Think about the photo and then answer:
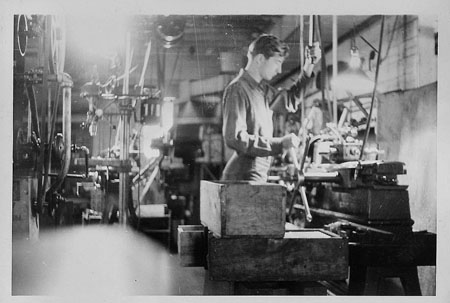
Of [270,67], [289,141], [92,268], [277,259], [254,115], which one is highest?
[270,67]

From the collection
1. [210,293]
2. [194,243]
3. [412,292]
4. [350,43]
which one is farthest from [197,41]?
[412,292]

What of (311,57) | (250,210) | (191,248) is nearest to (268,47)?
(311,57)

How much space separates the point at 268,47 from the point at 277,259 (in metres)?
1.03

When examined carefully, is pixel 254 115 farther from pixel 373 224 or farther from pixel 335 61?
pixel 373 224

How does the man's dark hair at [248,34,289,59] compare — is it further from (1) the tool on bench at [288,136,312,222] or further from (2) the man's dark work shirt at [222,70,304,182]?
(1) the tool on bench at [288,136,312,222]

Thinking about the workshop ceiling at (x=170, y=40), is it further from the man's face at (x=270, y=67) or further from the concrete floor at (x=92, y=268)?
the concrete floor at (x=92, y=268)

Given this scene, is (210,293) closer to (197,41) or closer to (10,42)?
(197,41)

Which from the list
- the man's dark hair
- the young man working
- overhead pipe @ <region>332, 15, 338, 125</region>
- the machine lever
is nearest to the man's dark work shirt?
the young man working

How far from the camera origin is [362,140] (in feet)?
9.01

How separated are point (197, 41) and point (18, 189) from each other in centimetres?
108

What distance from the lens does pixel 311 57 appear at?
8.68 feet

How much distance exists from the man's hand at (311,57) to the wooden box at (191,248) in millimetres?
974

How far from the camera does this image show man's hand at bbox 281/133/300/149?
2568 millimetres

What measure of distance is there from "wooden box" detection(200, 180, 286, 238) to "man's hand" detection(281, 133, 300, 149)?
19.8 inches
